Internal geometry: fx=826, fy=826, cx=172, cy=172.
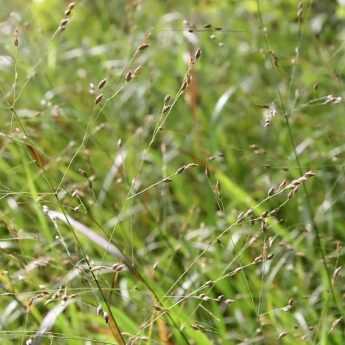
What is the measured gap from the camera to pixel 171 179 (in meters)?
1.75

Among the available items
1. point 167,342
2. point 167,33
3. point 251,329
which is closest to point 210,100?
point 167,33

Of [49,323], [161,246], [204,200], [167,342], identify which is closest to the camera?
[49,323]

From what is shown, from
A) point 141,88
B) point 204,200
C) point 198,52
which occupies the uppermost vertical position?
point 198,52

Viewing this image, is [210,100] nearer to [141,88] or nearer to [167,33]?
[141,88]

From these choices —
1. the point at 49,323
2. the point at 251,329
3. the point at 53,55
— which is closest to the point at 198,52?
the point at 49,323

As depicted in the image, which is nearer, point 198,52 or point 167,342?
point 198,52

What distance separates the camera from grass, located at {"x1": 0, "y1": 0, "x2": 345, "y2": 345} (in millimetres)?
1513

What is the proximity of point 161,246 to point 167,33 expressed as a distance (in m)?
1.31

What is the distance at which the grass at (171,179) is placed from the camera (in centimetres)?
151

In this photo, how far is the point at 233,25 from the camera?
137 inches

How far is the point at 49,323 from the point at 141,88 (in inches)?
63.0

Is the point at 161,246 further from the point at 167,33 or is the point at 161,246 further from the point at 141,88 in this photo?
the point at 167,33

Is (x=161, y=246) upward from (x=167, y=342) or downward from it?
downward

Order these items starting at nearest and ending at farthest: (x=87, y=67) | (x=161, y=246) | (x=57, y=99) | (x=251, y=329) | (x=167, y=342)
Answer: (x=167, y=342), (x=251, y=329), (x=161, y=246), (x=57, y=99), (x=87, y=67)
